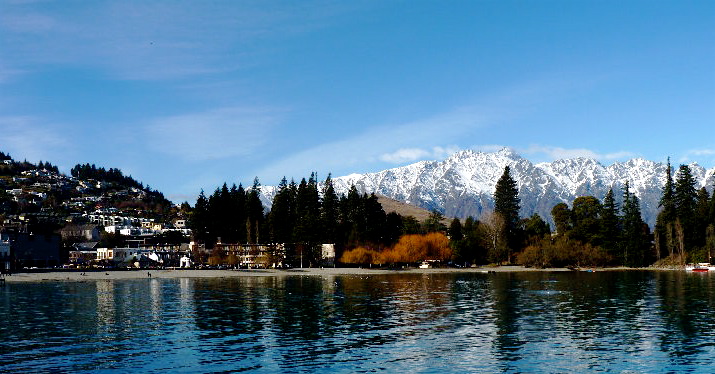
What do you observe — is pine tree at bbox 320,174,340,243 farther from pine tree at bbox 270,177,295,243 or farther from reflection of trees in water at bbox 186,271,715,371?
reflection of trees in water at bbox 186,271,715,371

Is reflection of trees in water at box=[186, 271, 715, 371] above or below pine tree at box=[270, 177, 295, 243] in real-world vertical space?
below

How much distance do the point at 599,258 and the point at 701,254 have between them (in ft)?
79.6

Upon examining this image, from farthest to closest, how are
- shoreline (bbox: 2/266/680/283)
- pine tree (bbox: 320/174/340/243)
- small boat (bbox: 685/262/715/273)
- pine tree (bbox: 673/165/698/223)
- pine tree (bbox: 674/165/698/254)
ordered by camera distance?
pine tree (bbox: 320/174/340/243) < pine tree (bbox: 673/165/698/223) < pine tree (bbox: 674/165/698/254) < small boat (bbox: 685/262/715/273) < shoreline (bbox: 2/266/680/283)

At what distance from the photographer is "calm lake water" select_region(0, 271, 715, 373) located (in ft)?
126

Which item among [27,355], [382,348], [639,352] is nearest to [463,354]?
[382,348]

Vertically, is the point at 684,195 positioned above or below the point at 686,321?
above

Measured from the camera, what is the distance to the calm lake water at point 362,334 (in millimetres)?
38375

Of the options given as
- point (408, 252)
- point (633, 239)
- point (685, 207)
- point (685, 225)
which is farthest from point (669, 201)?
point (408, 252)

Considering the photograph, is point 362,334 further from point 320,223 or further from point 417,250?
point 417,250

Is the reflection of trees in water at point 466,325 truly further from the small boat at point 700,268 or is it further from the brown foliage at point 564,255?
the brown foliage at point 564,255

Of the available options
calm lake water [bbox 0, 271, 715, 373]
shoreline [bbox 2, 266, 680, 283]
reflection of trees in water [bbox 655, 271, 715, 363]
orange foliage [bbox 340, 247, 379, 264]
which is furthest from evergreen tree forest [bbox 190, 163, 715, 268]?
calm lake water [bbox 0, 271, 715, 373]

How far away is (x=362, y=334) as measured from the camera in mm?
49938

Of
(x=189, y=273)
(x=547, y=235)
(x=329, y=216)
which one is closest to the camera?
(x=189, y=273)

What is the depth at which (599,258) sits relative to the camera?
597 ft
